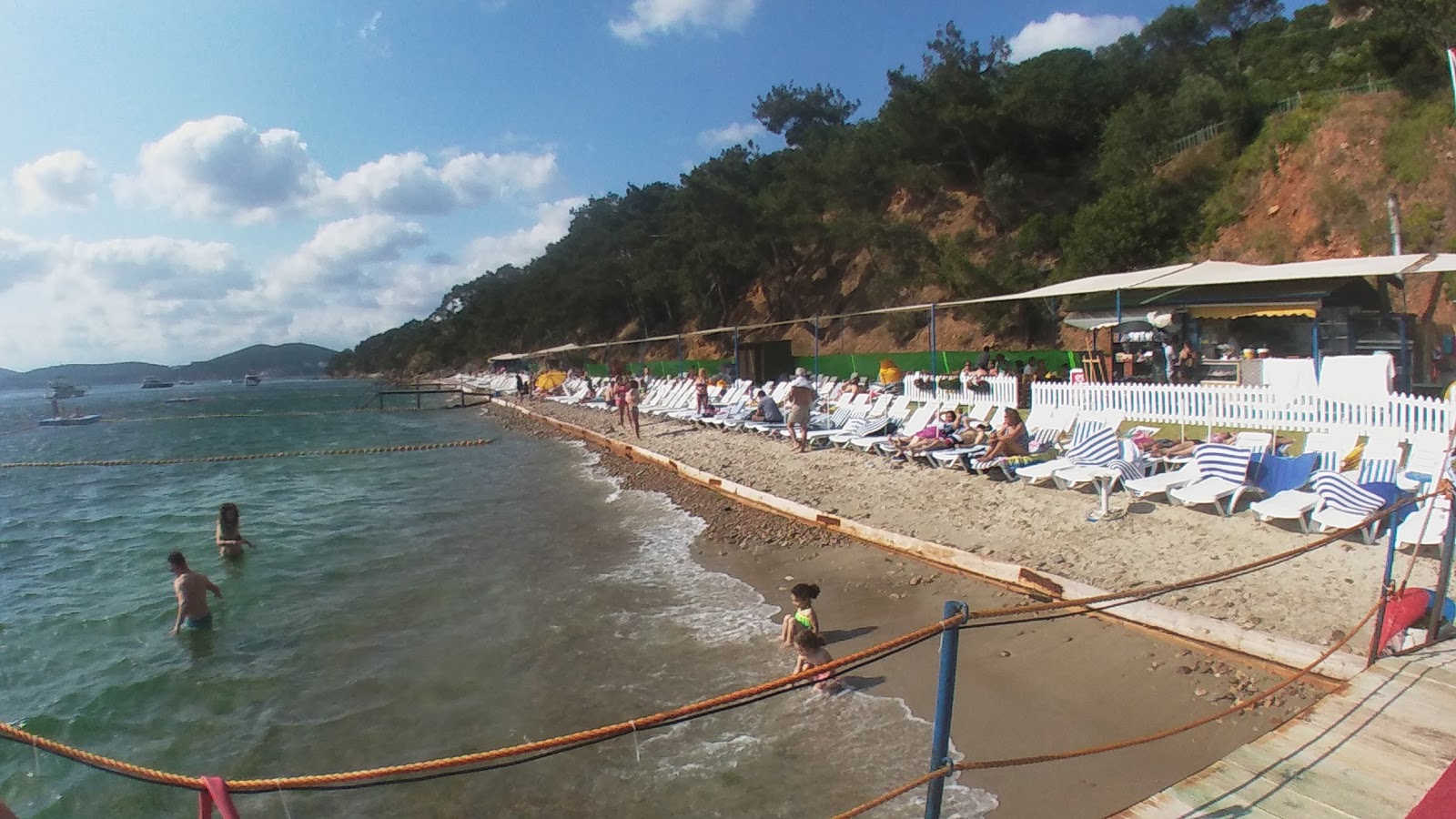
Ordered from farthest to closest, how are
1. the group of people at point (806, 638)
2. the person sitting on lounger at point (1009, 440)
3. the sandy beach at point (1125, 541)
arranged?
1. the person sitting on lounger at point (1009, 440)
2. the group of people at point (806, 638)
3. the sandy beach at point (1125, 541)

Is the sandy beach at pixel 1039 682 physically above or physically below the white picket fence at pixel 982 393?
below

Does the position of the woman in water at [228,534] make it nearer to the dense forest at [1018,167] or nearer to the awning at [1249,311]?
the awning at [1249,311]

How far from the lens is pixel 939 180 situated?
41.3 metres

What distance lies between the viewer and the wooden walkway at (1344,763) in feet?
10.7

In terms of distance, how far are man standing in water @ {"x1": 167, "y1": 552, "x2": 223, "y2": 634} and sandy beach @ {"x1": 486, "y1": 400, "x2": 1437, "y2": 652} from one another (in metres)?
7.04

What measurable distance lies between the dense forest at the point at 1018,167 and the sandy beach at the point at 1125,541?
2062cm

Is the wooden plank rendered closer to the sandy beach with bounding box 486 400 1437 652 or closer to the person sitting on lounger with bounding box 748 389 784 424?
the sandy beach with bounding box 486 400 1437 652

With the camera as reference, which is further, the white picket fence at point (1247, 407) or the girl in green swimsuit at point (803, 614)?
the white picket fence at point (1247, 407)

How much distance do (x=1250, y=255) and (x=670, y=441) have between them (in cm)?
2032

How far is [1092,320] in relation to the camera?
794 inches

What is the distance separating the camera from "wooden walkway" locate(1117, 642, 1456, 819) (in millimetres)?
3273

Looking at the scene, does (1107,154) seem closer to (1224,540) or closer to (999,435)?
(999,435)

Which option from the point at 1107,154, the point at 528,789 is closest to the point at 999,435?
the point at 528,789

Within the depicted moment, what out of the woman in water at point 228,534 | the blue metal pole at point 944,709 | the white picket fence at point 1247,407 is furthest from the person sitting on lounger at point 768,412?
the blue metal pole at point 944,709
